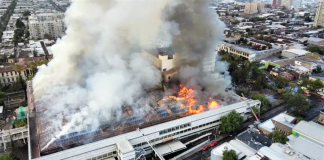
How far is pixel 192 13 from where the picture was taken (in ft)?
76.6

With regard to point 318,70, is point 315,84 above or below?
above

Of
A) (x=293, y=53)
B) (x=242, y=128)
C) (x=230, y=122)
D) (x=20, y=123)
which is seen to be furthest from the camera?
(x=293, y=53)

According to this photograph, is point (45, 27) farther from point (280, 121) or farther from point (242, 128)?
point (280, 121)

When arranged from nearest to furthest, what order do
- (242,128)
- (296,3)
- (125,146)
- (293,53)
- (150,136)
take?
1. (125,146)
2. (150,136)
3. (242,128)
4. (293,53)
5. (296,3)

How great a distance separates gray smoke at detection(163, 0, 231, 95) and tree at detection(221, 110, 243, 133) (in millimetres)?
3980

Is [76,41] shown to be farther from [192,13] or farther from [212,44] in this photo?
[212,44]

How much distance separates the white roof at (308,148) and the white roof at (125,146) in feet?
34.8

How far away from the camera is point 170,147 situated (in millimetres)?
17453

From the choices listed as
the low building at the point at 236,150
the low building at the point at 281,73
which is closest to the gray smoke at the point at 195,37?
the low building at the point at 236,150

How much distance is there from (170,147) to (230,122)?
511 cm

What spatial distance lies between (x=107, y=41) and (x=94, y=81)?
489 centimetres

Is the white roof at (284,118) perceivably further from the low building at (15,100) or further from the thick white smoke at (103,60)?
the low building at (15,100)

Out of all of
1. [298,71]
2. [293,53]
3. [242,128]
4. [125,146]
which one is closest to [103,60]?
Result: [125,146]

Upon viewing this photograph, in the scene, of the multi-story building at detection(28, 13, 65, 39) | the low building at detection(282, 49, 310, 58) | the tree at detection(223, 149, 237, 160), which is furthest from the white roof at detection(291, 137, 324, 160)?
the multi-story building at detection(28, 13, 65, 39)
